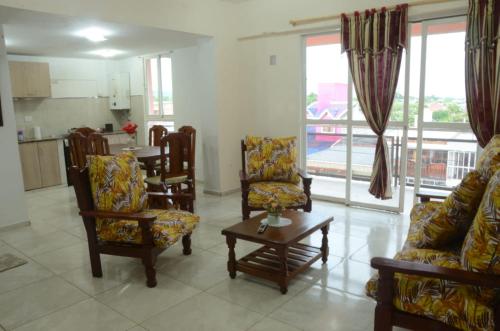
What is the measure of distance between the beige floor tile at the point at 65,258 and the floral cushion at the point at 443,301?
2.54 m

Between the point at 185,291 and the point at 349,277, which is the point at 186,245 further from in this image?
the point at 349,277

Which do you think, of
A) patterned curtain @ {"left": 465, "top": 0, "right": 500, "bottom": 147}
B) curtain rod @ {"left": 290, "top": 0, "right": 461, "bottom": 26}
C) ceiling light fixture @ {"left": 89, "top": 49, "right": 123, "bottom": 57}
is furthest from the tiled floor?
ceiling light fixture @ {"left": 89, "top": 49, "right": 123, "bottom": 57}

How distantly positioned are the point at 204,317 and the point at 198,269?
72cm

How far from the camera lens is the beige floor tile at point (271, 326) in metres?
2.31

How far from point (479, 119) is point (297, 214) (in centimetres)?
209

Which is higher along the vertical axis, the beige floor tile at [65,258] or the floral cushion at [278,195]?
the floral cushion at [278,195]

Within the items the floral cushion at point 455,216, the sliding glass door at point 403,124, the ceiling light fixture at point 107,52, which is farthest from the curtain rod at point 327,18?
the ceiling light fixture at point 107,52

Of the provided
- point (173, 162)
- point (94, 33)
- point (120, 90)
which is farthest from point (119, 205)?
point (120, 90)

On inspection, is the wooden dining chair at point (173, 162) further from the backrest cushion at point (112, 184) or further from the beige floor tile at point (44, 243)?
the backrest cushion at point (112, 184)

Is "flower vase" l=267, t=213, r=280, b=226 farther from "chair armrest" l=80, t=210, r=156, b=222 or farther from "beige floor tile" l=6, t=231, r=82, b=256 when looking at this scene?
"beige floor tile" l=6, t=231, r=82, b=256

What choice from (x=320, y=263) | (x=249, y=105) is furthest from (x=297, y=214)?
(x=249, y=105)

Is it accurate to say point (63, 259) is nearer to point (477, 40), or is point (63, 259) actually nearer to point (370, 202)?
point (370, 202)

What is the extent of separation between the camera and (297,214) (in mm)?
3262

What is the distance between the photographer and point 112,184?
2959mm
